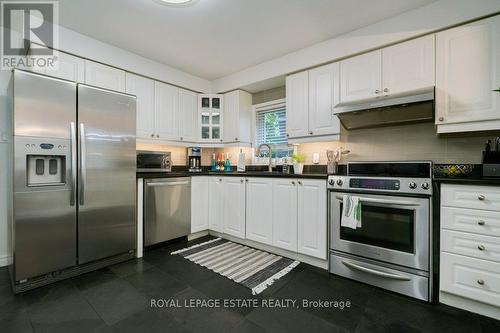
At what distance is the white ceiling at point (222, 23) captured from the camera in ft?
6.76

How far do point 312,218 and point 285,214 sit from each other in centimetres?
31

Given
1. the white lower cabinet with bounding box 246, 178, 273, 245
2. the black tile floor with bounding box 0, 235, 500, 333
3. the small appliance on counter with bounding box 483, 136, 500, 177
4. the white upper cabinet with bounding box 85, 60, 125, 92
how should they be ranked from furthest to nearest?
the white lower cabinet with bounding box 246, 178, 273, 245, the white upper cabinet with bounding box 85, 60, 125, 92, the small appliance on counter with bounding box 483, 136, 500, 177, the black tile floor with bounding box 0, 235, 500, 333

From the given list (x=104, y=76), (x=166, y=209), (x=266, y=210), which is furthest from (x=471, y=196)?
(x=104, y=76)

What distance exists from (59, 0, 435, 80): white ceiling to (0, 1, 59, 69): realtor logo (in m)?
0.13

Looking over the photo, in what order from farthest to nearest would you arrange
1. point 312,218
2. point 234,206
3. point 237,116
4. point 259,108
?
point 259,108
point 237,116
point 234,206
point 312,218

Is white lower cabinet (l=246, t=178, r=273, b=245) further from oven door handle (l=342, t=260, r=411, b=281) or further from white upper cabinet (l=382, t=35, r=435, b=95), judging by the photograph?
white upper cabinet (l=382, t=35, r=435, b=95)

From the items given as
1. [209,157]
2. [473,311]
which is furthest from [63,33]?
[473,311]

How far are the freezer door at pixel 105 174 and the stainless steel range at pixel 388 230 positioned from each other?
212 centimetres

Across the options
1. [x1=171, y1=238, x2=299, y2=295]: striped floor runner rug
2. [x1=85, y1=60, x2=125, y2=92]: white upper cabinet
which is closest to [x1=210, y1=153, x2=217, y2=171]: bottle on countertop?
[x1=171, y1=238, x2=299, y2=295]: striped floor runner rug

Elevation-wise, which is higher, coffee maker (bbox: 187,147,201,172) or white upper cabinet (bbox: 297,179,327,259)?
coffee maker (bbox: 187,147,201,172)

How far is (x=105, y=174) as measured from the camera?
232cm

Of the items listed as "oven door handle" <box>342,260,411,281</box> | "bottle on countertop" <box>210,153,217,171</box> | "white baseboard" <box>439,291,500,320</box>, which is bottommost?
"white baseboard" <box>439,291,500,320</box>

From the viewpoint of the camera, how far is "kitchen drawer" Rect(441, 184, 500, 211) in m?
1.57

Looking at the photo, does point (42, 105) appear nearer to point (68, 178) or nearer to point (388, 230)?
point (68, 178)
